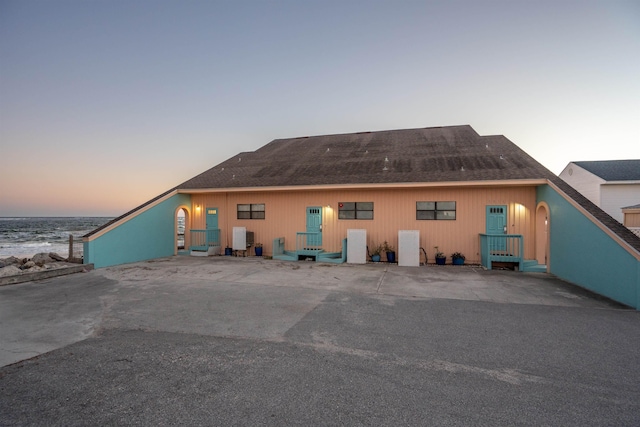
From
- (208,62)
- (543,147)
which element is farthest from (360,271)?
(543,147)

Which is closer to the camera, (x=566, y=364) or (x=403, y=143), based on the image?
(x=566, y=364)

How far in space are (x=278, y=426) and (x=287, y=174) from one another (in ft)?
37.4

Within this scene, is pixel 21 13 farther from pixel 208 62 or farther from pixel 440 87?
pixel 440 87

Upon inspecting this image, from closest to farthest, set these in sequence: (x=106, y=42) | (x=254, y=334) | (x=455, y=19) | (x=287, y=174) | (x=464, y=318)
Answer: (x=254, y=334), (x=464, y=318), (x=455, y=19), (x=106, y=42), (x=287, y=174)

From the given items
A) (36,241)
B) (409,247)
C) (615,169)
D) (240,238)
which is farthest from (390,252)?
(36,241)

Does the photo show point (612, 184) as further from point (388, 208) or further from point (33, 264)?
point (33, 264)

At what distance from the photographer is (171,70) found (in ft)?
45.5

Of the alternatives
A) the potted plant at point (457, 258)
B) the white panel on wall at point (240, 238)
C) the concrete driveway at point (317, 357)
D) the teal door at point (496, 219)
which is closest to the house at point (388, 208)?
the teal door at point (496, 219)

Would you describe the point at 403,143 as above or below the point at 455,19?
below

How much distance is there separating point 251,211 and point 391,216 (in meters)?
6.73

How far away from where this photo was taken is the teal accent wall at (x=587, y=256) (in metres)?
5.82

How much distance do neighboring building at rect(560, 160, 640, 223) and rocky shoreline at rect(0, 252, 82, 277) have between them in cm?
3044

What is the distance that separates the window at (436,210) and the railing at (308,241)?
442cm

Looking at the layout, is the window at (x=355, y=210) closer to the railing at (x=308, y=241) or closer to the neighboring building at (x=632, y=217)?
the railing at (x=308, y=241)
